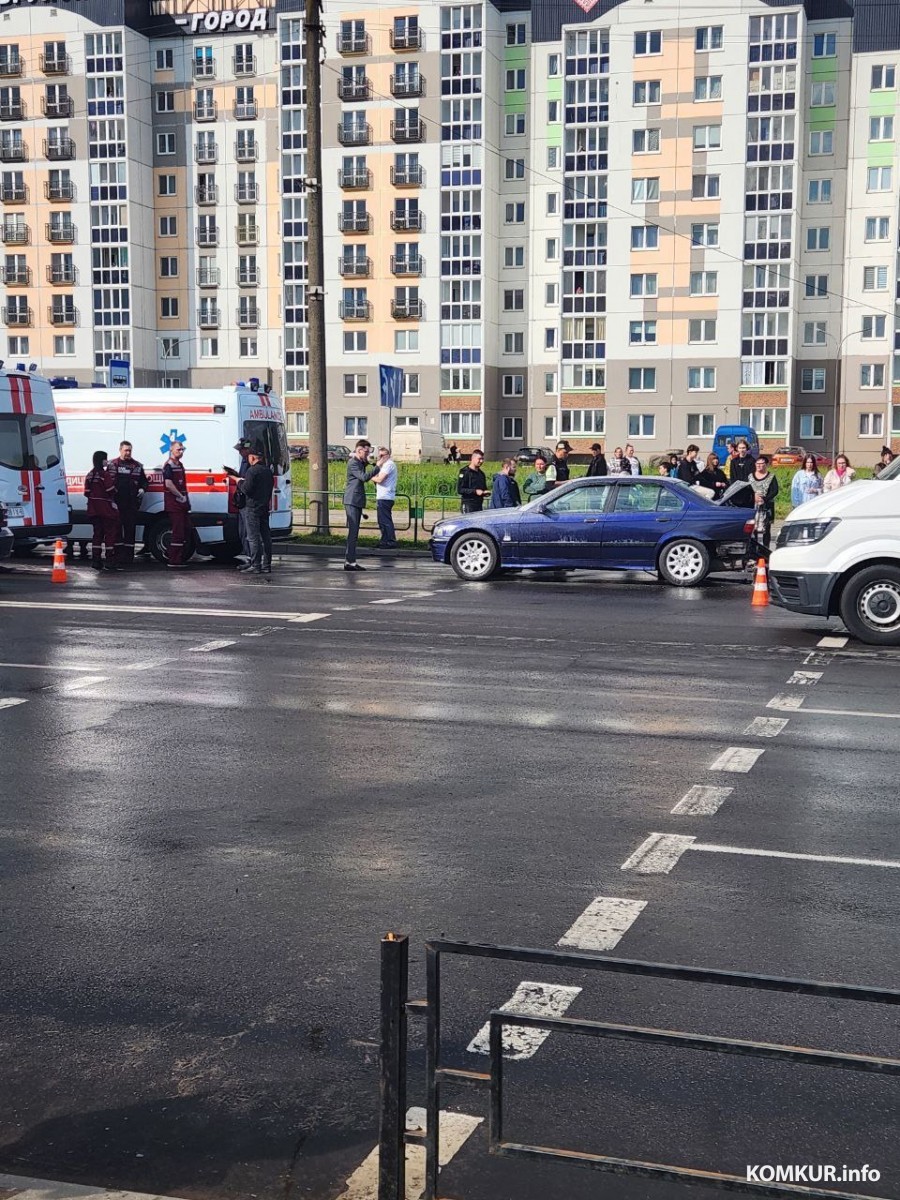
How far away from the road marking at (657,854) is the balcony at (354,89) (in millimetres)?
74317

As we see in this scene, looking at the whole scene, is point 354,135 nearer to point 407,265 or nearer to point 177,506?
point 407,265

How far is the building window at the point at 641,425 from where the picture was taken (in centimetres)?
7444

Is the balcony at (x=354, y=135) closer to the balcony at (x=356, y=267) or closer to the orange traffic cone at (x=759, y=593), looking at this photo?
the balcony at (x=356, y=267)

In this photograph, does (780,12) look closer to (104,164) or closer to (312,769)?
(104,164)

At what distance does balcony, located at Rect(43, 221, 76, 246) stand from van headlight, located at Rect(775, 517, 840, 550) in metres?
74.1

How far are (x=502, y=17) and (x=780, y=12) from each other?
15.7m

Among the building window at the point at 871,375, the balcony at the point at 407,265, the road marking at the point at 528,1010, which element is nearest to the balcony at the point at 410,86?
the balcony at the point at 407,265

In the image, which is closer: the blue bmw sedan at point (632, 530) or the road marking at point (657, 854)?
the road marking at point (657, 854)

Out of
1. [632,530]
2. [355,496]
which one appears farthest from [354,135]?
[632,530]

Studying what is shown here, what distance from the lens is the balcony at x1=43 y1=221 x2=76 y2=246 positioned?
8069cm

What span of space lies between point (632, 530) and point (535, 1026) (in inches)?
639

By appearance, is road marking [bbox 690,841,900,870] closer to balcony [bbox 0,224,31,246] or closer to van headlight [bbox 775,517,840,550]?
van headlight [bbox 775,517,840,550]

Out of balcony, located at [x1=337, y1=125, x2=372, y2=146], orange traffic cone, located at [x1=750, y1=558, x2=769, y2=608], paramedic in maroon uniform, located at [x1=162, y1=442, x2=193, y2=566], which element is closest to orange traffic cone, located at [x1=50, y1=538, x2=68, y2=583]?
paramedic in maroon uniform, located at [x1=162, y1=442, x2=193, y2=566]

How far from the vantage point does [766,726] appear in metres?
9.46
